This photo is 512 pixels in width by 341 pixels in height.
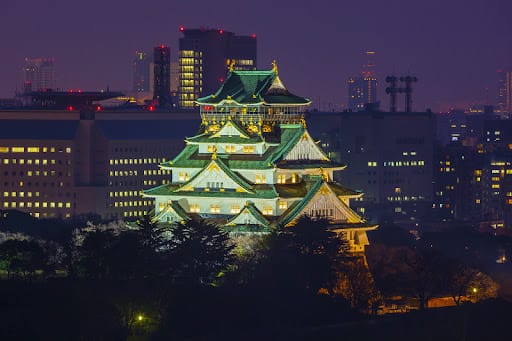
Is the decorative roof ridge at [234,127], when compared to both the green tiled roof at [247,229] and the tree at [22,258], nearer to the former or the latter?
the green tiled roof at [247,229]

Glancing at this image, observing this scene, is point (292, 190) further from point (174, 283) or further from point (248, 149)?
point (174, 283)

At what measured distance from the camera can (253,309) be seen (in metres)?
116

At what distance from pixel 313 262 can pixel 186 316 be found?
1182 cm

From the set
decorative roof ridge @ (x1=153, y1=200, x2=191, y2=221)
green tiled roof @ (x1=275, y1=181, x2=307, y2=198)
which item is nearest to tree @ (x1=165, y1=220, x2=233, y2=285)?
decorative roof ridge @ (x1=153, y1=200, x2=191, y2=221)

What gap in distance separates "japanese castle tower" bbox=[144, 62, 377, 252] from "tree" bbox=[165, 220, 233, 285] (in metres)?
4.23

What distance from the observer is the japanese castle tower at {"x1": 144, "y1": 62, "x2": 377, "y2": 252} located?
129500 mm

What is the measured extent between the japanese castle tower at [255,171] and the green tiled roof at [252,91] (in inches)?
2.3

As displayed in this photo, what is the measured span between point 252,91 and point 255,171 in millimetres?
6195

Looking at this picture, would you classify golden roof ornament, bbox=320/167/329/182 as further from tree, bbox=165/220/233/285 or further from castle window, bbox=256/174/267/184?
tree, bbox=165/220/233/285

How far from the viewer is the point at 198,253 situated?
395 ft

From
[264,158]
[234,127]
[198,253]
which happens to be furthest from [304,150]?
[198,253]

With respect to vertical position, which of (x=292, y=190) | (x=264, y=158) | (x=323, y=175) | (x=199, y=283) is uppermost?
(x=264, y=158)

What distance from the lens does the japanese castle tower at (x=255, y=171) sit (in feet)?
425

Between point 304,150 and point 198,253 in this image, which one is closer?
point 198,253
